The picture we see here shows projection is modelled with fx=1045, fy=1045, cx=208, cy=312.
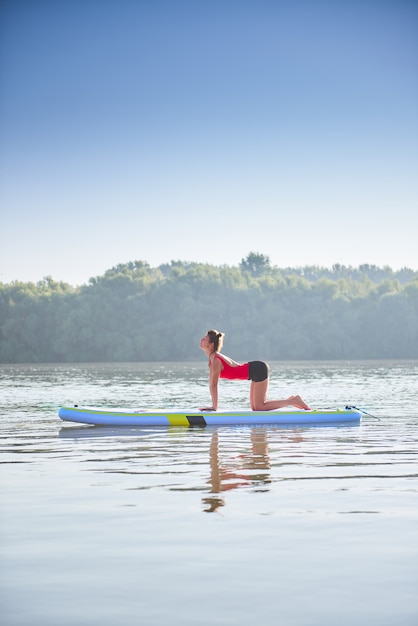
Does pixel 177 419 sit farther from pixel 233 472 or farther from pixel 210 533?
pixel 210 533

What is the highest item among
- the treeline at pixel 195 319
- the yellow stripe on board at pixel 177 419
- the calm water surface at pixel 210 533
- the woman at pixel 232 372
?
the treeline at pixel 195 319

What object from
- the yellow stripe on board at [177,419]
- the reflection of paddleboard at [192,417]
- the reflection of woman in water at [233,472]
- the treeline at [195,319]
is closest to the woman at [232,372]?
the reflection of paddleboard at [192,417]

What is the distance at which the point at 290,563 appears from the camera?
6.45m

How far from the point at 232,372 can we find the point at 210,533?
9079 millimetres

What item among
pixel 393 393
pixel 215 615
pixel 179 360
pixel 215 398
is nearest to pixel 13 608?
pixel 215 615

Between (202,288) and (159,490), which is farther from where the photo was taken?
(202,288)

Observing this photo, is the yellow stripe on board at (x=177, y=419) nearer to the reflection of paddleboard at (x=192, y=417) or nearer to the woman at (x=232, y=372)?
the reflection of paddleboard at (x=192, y=417)

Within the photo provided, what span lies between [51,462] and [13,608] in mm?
6299

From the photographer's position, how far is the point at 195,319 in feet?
352

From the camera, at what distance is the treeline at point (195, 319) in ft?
333

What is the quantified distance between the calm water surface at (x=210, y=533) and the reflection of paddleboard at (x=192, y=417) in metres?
2.16

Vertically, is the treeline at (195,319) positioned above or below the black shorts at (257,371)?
above

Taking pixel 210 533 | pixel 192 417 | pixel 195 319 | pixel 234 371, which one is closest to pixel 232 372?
pixel 234 371

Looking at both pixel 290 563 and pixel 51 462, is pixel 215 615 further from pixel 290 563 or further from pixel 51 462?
pixel 51 462
